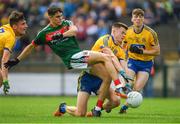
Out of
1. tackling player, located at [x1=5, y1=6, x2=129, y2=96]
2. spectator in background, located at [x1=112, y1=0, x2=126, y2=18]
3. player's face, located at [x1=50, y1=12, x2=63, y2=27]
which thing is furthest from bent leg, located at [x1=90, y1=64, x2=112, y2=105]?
spectator in background, located at [x1=112, y1=0, x2=126, y2=18]

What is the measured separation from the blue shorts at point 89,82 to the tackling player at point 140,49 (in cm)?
179

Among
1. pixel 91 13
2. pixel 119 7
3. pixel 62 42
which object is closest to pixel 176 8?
pixel 119 7

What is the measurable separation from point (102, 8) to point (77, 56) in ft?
49.8

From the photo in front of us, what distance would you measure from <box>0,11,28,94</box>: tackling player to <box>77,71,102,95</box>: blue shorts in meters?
1.64

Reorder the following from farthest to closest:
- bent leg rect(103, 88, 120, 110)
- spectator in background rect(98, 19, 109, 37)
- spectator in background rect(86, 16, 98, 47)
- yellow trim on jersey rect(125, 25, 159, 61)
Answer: spectator in background rect(86, 16, 98, 47)
spectator in background rect(98, 19, 109, 37)
yellow trim on jersey rect(125, 25, 159, 61)
bent leg rect(103, 88, 120, 110)

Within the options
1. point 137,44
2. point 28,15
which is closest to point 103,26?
point 28,15

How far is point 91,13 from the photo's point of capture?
3033 cm

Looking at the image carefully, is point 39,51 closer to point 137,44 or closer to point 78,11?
point 78,11

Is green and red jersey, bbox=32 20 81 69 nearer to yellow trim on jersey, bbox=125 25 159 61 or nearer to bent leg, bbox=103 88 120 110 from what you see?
bent leg, bbox=103 88 120 110

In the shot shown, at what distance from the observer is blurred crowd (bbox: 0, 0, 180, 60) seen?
2950 centimetres

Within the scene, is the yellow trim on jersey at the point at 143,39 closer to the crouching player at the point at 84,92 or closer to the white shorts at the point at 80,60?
the crouching player at the point at 84,92

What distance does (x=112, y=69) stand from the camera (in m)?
14.6

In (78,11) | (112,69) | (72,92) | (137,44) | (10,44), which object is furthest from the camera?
(78,11)

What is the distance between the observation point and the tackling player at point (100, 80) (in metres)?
15.3
